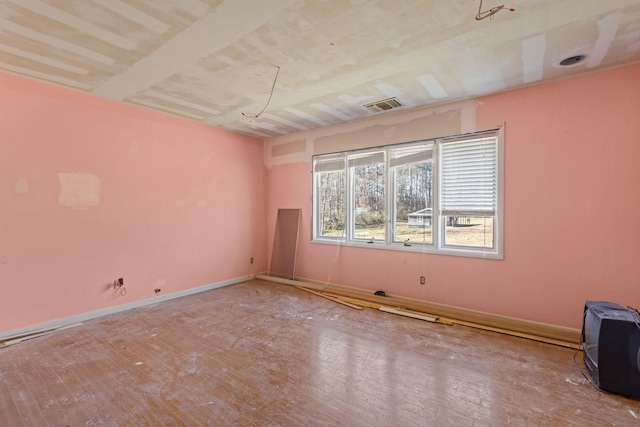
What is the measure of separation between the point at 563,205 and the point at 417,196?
163cm

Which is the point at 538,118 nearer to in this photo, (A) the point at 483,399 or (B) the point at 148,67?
(A) the point at 483,399

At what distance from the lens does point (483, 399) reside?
210 centimetres

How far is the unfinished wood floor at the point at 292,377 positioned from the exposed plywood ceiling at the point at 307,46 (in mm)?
2774

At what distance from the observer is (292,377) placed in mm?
2379

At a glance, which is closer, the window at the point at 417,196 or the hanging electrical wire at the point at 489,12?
the hanging electrical wire at the point at 489,12

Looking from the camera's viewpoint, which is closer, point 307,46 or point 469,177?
point 307,46

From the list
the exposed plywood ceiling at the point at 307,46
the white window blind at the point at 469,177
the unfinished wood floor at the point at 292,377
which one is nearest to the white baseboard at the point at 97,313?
the unfinished wood floor at the point at 292,377

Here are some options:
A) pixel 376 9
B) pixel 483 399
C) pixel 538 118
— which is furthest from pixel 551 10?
pixel 483 399

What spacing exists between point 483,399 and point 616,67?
3.37 m

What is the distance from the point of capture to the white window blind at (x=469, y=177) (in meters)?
3.60

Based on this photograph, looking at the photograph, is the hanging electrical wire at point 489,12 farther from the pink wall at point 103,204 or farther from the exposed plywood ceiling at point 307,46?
the pink wall at point 103,204

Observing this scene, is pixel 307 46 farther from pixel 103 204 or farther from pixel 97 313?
pixel 97 313

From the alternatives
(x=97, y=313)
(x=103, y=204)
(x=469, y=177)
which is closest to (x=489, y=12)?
(x=469, y=177)

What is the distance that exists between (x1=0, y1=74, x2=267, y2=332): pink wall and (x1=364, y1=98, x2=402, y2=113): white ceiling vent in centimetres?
265
